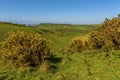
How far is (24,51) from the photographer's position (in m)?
24.6

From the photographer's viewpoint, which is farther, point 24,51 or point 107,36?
point 107,36

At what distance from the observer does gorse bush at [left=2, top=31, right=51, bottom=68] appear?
2400cm

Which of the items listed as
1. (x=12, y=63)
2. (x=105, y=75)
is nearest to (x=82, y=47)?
(x=12, y=63)

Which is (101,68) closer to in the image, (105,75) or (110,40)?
(105,75)

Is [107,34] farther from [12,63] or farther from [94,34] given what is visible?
[12,63]

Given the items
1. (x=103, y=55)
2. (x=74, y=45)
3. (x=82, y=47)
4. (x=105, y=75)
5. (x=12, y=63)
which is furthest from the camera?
(x=74, y=45)

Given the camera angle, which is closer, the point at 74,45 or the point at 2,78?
the point at 2,78

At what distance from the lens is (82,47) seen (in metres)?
41.6

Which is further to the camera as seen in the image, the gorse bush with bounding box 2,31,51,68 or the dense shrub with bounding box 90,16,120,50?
the dense shrub with bounding box 90,16,120,50

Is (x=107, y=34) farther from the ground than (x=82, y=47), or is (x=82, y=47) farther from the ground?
(x=107, y=34)

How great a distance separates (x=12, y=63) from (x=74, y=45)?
21343 mm

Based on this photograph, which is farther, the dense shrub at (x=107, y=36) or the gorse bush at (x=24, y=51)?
the dense shrub at (x=107, y=36)

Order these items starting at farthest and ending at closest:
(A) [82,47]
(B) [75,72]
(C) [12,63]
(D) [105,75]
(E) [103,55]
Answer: (A) [82,47]
(E) [103,55]
(C) [12,63]
(B) [75,72]
(D) [105,75]

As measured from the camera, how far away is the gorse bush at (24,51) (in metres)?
24.0
